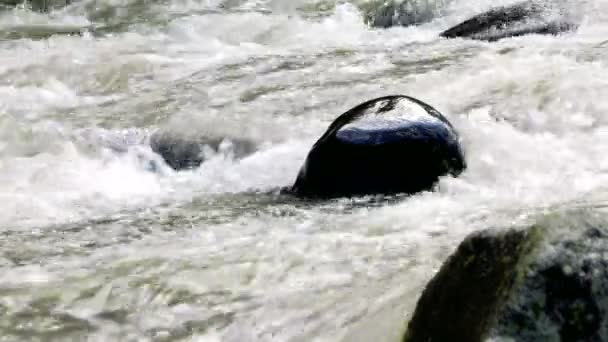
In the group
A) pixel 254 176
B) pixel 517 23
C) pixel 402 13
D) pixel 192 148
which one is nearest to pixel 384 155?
pixel 254 176

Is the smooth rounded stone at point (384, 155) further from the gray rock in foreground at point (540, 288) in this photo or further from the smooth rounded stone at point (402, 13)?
the smooth rounded stone at point (402, 13)

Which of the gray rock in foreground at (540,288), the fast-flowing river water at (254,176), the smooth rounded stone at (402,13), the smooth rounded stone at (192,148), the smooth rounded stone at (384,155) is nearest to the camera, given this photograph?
the gray rock in foreground at (540,288)

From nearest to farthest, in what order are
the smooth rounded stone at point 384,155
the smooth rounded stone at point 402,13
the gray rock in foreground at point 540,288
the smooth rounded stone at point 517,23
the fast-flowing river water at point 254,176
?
the gray rock in foreground at point 540,288 < the fast-flowing river water at point 254,176 < the smooth rounded stone at point 384,155 < the smooth rounded stone at point 517,23 < the smooth rounded stone at point 402,13

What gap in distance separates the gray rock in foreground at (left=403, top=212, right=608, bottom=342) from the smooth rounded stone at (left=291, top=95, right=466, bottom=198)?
2.37 m

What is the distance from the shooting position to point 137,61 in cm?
841

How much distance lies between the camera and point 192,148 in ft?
19.1

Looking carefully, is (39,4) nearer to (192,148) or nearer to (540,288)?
(192,148)

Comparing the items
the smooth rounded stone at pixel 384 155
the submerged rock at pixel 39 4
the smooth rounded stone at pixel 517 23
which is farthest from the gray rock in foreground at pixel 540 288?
the submerged rock at pixel 39 4

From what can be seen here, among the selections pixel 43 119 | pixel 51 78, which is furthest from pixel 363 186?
pixel 51 78

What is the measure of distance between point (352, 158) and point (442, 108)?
1529mm

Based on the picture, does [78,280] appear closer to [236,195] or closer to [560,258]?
[236,195]

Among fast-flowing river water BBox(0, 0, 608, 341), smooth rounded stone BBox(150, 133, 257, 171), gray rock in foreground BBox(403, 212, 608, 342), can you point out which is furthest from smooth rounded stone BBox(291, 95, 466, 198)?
gray rock in foreground BBox(403, 212, 608, 342)

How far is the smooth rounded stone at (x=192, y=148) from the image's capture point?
5.65m

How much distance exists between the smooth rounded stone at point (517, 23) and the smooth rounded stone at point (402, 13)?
4.47ft
